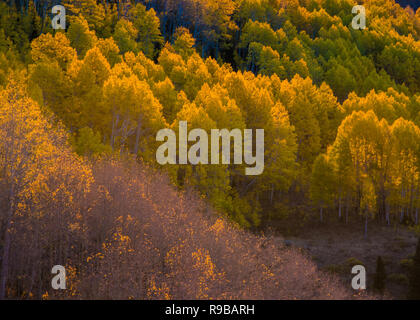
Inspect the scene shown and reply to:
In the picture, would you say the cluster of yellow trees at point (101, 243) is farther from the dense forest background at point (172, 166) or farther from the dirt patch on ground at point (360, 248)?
the dirt patch on ground at point (360, 248)

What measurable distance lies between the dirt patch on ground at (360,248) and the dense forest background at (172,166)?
7.33 ft

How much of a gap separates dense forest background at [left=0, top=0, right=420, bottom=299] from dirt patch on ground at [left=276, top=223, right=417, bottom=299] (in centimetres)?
223

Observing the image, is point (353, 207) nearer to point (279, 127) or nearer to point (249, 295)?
point (279, 127)

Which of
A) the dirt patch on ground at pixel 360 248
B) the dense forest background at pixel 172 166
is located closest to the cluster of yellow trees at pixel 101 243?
the dense forest background at pixel 172 166

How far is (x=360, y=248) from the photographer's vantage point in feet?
133

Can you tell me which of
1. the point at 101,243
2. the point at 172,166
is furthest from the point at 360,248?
the point at 101,243

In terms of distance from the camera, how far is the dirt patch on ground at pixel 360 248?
34656 mm

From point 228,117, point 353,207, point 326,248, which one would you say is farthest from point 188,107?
point 353,207

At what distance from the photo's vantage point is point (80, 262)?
80.7ft

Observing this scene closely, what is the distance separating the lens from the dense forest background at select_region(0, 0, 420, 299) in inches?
933

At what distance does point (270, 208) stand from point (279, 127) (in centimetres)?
1028

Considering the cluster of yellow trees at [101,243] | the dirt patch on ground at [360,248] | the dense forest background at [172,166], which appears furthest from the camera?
the dirt patch on ground at [360,248]

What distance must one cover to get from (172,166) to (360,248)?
20.4 meters

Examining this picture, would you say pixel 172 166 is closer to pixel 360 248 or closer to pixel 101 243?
pixel 101 243
